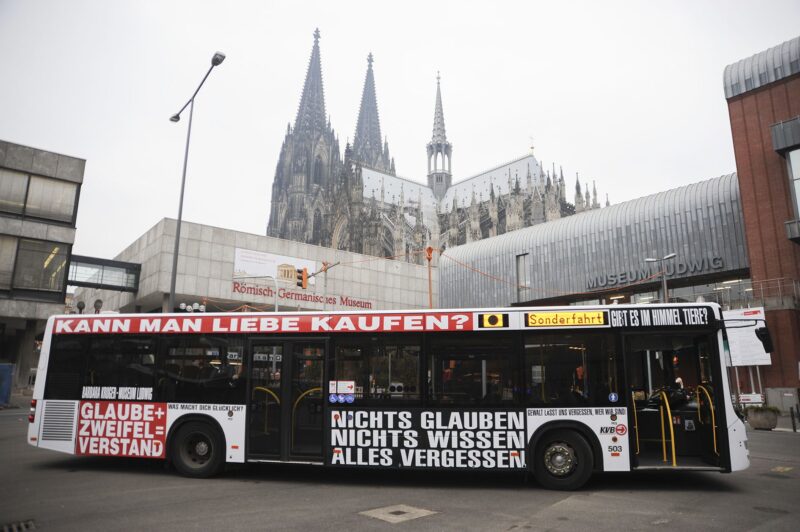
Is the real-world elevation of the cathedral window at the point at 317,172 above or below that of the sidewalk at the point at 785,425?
above

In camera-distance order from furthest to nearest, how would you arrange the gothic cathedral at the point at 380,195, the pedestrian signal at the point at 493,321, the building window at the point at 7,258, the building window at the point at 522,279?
the gothic cathedral at the point at 380,195 < the building window at the point at 522,279 < the building window at the point at 7,258 < the pedestrian signal at the point at 493,321

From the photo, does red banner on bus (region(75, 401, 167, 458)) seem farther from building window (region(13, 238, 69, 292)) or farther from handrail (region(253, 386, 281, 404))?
building window (region(13, 238, 69, 292))

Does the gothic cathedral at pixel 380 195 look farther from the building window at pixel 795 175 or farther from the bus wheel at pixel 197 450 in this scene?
the bus wheel at pixel 197 450

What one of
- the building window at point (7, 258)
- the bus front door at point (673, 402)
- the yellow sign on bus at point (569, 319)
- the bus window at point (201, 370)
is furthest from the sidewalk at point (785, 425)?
the building window at point (7, 258)

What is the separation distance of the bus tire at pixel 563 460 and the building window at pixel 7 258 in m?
33.8

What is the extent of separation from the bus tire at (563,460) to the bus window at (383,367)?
7.11ft

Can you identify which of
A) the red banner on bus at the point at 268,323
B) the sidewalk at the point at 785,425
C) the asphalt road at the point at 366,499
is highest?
the red banner on bus at the point at 268,323

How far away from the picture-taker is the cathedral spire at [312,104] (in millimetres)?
112938

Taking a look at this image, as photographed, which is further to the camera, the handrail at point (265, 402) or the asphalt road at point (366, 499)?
the handrail at point (265, 402)

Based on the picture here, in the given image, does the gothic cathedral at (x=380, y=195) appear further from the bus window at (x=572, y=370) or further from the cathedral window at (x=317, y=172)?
the bus window at (x=572, y=370)

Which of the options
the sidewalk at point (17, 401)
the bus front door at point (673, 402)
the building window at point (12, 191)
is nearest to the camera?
the bus front door at point (673, 402)

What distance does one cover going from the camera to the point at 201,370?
9.69 meters

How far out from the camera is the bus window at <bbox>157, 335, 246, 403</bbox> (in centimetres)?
954

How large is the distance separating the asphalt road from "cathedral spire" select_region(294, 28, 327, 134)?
354ft
